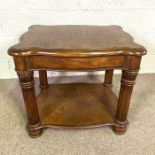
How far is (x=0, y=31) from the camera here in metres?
1.45

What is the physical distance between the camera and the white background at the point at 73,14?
1.37 m

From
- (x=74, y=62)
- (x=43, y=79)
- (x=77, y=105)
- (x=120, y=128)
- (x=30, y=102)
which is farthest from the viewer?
(x=43, y=79)

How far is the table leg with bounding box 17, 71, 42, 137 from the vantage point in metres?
0.91

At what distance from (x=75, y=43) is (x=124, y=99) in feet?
1.19

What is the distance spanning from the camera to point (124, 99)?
102cm

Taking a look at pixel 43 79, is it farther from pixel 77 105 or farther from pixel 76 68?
pixel 76 68

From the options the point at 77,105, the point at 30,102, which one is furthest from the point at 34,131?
the point at 77,105

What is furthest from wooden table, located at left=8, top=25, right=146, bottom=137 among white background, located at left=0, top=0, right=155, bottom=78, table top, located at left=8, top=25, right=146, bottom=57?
white background, located at left=0, top=0, right=155, bottom=78

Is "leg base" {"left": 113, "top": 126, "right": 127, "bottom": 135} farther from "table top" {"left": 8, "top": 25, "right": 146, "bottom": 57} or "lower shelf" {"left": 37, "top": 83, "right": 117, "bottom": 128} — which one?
"table top" {"left": 8, "top": 25, "right": 146, "bottom": 57}

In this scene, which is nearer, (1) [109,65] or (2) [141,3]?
(1) [109,65]

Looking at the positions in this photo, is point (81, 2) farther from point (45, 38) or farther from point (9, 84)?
point (9, 84)

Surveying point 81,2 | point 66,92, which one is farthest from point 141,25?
point 66,92

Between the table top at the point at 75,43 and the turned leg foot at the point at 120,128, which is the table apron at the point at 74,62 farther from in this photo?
the turned leg foot at the point at 120,128

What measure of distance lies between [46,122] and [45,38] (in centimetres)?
44
